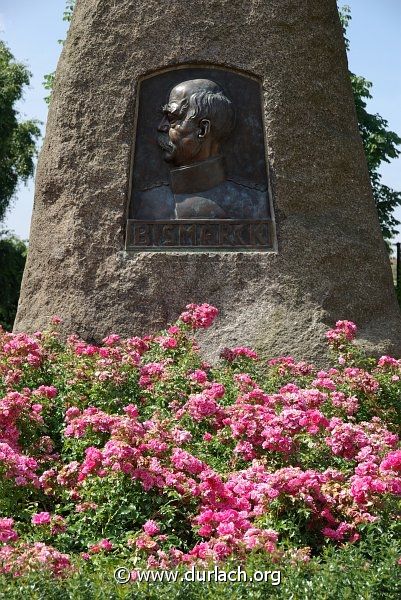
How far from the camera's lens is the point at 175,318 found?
257 inches

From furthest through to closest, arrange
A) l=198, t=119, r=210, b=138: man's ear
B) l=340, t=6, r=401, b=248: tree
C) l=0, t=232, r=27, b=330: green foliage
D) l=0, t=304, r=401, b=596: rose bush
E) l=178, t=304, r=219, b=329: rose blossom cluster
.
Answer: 1. l=0, t=232, r=27, b=330: green foliage
2. l=340, t=6, r=401, b=248: tree
3. l=198, t=119, r=210, b=138: man's ear
4. l=178, t=304, r=219, b=329: rose blossom cluster
5. l=0, t=304, r=401, b=596: rose bush

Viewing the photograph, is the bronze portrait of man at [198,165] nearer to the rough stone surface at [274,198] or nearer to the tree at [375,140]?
the rough stone surface at [274,198]

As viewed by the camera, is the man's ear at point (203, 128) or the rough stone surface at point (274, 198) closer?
the rough stone surface at point (274, 198)

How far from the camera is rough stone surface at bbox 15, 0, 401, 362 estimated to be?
6520mm

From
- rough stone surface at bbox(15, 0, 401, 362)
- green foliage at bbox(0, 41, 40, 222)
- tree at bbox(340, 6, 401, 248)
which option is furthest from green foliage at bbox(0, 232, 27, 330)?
rough stone surface at bbox(15, 0, 401, 362)

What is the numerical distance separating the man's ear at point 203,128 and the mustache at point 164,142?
245mm

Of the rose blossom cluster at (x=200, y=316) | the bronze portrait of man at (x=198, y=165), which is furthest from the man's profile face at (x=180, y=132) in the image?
the rose blossom cluster at (x=200, y=316)

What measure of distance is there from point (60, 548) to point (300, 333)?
3.15 m

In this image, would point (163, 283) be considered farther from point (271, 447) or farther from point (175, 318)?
point (271, 447)

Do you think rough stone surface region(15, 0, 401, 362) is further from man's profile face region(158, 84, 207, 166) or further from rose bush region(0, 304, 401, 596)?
rose bush region(0, 304, 401, 596)

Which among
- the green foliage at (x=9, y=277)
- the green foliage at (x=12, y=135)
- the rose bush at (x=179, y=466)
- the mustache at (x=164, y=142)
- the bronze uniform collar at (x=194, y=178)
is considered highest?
the green foliage at (x=12, y=135)

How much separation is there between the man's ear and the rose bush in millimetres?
1928

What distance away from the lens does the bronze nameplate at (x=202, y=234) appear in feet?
21.7

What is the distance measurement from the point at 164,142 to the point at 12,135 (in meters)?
13.4
